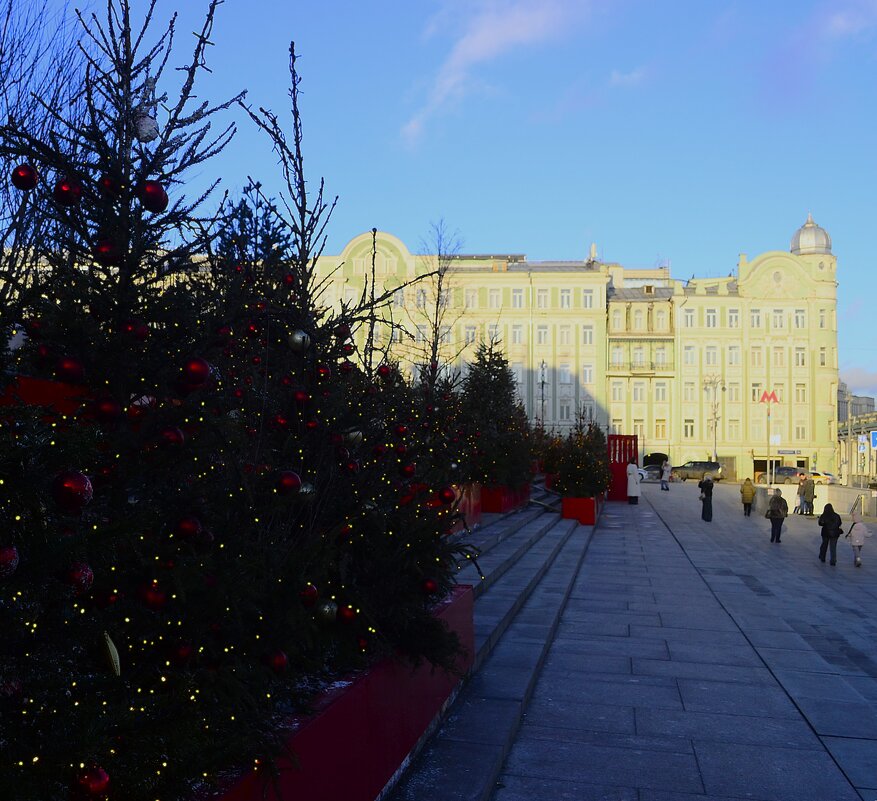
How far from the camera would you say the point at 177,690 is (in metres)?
2.53

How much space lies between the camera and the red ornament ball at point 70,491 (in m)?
1.96

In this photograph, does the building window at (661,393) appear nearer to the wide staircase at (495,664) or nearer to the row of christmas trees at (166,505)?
Answer: the wide staircase at (495,664)

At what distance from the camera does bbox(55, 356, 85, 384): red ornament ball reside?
9.16 ft

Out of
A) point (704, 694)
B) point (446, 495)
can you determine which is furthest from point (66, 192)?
point (704, 694)

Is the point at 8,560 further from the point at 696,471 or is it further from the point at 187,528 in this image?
the point at 696,471

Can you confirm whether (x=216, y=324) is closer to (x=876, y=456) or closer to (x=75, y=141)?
(x=75, y=141)

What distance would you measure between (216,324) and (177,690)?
4.70 feet

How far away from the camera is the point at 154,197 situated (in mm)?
3232

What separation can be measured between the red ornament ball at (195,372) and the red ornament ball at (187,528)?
45cm

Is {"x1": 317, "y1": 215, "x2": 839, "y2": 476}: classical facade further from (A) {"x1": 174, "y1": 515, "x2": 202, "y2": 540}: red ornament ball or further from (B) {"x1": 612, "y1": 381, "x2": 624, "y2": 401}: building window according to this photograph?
(A) {"x1": 174, "y1": 515, "x2": 202, "y2": 540}: red ornament ball

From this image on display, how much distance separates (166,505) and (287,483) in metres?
0.63

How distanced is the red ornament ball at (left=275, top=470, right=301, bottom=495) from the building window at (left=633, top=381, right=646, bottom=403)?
63.7m

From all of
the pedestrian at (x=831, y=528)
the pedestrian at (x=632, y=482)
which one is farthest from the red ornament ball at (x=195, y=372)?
the pedestrian at (x=632, y=482)

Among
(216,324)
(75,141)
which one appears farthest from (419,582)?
(75,141)
